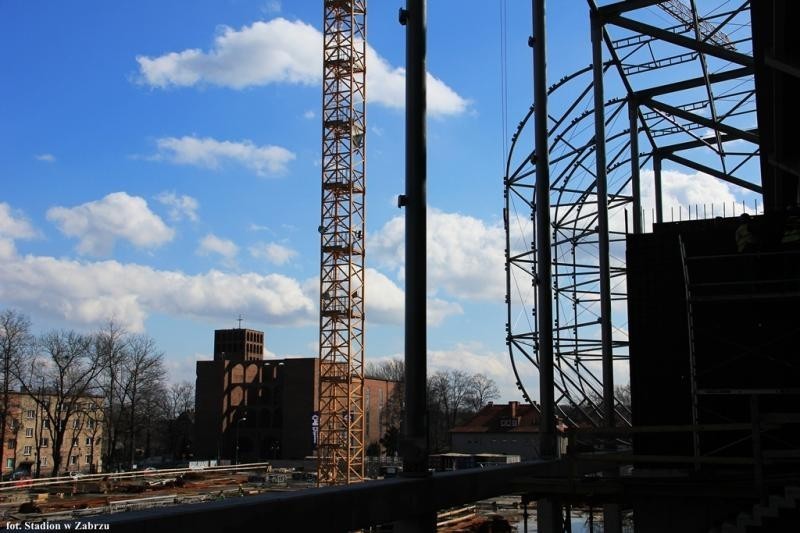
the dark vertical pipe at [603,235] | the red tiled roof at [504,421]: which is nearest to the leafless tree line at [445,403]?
the red tiled roof at [504,421]

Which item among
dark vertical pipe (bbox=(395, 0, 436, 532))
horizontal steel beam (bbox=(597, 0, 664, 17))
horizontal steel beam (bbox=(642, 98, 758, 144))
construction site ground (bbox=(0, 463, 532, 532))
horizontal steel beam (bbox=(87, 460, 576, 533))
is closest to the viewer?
horizontal steel beam (bbox=(87, 460, 576, 533))

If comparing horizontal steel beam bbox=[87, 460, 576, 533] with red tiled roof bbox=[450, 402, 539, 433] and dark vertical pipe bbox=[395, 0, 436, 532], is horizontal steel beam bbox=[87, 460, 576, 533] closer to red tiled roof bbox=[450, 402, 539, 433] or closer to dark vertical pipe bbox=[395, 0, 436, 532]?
dark vertical pipe bbox=[395, 0, 436, 532]

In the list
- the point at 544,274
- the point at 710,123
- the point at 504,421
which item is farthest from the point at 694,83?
the point at 504,421

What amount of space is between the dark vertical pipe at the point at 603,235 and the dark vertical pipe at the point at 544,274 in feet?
17.0

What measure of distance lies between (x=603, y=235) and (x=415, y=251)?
13.4 m

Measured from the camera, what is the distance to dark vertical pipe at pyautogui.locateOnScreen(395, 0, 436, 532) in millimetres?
8484

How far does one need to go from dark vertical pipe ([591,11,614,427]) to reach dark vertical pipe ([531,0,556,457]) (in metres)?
5.17

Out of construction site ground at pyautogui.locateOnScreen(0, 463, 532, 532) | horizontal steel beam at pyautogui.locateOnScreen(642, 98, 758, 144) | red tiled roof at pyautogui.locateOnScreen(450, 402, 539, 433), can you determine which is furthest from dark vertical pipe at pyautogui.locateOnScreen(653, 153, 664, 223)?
red tiled roof at pyautogui.locateOnScreen(450, 402, 539, 433)

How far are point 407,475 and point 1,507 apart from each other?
43737mm

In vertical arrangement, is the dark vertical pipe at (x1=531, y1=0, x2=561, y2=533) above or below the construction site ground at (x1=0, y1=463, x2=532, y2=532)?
above

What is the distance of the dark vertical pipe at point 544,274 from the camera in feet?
50.0

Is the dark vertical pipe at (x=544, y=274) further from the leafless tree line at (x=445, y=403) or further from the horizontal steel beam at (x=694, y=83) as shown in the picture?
the leafless tree line at (x=445, y=403)

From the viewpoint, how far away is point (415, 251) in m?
8.77

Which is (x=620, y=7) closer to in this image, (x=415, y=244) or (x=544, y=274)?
(x=544, y=274)
